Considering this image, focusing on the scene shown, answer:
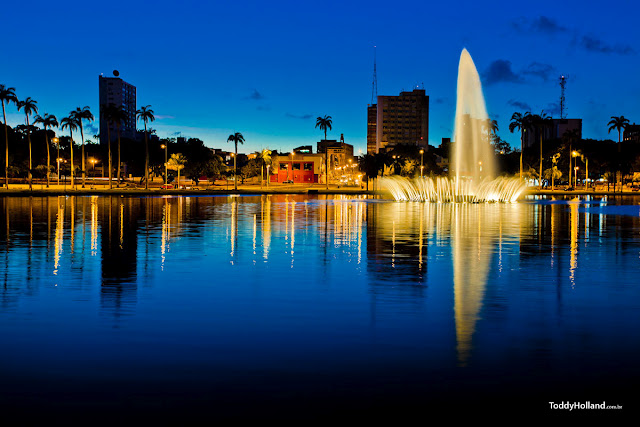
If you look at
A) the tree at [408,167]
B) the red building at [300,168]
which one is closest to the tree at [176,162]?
the tree at [408,167]

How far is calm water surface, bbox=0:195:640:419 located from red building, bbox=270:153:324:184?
15826 cm

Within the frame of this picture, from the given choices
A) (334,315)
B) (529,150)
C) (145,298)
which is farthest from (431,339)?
(529,150)

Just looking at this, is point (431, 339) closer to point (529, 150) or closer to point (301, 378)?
point (301, 378)

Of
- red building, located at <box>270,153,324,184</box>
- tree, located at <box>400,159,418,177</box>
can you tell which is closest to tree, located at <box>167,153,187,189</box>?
tree, located at <box>400,159,418,177</box>

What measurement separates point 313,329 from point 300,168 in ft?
557

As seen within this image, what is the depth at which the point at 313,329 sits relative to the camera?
880cm

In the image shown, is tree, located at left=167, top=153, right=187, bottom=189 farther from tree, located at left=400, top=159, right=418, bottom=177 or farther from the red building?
the red building

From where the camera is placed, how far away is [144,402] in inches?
230

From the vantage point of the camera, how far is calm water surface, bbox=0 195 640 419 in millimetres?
6062

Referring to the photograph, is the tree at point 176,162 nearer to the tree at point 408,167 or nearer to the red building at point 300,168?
the tree at point 408,167

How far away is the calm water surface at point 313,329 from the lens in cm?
606

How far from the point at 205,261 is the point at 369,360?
31.5 ft

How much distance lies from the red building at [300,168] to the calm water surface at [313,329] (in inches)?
6231

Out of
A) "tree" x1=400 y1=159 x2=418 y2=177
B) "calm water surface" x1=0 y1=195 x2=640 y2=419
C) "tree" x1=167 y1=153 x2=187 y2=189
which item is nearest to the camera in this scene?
"calm water surface" x1=0 y1=195 x2=640 y2=419
